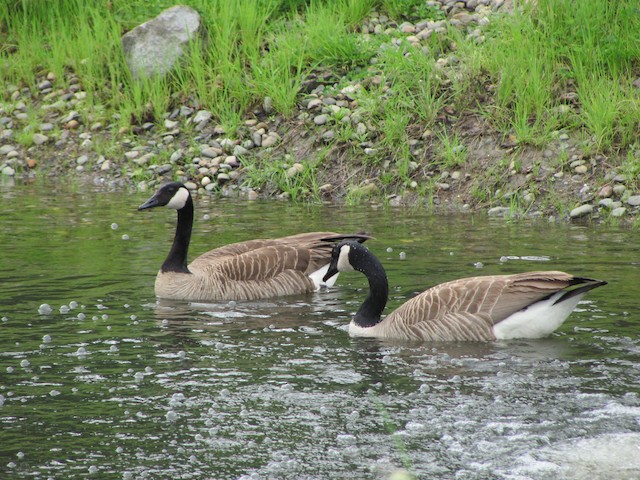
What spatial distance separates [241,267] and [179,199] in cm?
112

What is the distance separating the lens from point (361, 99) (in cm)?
1617

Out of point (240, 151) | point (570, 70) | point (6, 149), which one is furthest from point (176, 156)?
point (570, 70)

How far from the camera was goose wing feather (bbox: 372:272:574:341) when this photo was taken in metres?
8.42

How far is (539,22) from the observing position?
1584 cm

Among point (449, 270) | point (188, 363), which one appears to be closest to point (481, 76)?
point (449, 270)

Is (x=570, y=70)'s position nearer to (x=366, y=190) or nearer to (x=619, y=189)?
(x=619, y=189)

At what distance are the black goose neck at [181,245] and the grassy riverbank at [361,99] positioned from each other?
15.3ft

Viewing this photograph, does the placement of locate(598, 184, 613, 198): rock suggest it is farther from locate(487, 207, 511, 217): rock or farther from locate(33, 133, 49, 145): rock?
locate(33, 133, 49, 145): rock

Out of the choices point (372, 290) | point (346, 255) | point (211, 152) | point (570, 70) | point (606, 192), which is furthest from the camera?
point (211, 152)

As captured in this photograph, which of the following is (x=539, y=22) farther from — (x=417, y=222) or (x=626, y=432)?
(x=626, y=432)

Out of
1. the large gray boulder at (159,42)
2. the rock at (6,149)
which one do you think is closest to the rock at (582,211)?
the large gray boulder at (159,42)

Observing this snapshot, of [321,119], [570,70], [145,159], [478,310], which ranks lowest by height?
[478,310]

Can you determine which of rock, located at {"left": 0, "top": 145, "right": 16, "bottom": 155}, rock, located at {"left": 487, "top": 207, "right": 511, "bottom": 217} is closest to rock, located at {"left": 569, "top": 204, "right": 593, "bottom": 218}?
rock, located at {"left": 487, "top": 207, "right": 511, "bottom": 217}

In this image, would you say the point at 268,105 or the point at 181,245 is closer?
the point at 181,245
